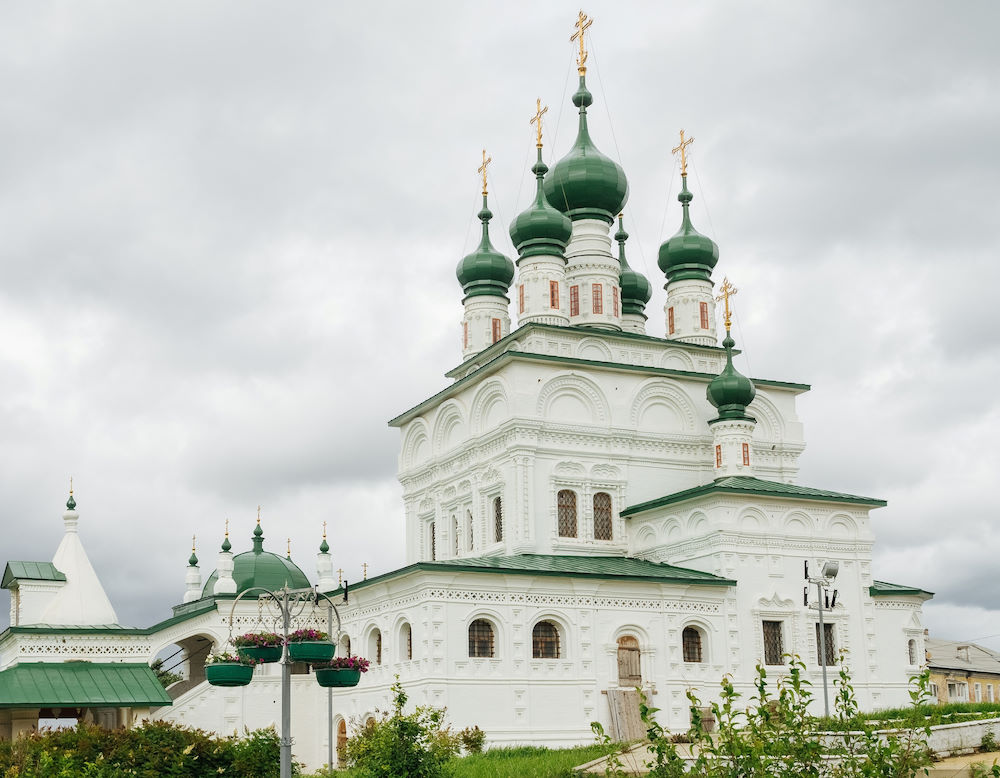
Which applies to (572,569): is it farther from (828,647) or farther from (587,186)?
(587,186)

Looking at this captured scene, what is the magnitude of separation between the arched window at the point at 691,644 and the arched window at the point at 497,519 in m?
4.84

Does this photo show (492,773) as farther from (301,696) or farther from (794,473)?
(794,473)

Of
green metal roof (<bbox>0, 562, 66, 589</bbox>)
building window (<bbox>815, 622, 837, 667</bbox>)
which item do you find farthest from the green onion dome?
building window (<bbox>815, 622, 837, 667</bbox>)

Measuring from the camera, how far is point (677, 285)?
32281 mm

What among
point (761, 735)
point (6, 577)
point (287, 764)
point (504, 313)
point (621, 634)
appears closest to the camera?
→ point (761, 735)

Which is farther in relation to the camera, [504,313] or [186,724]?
[504,313]

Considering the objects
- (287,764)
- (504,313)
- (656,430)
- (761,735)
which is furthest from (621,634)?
(761,735)

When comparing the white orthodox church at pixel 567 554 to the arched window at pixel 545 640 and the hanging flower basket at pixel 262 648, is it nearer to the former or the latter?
the arched window at pixel 545 640

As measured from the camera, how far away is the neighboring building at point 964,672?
42.8 metres

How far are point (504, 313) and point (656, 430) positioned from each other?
5.62m

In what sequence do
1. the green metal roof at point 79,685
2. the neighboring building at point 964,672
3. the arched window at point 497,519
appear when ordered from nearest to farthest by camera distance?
the green metal roof at point 79,685 < the arched window at point 497,519 < the neighboring building at point 964,672

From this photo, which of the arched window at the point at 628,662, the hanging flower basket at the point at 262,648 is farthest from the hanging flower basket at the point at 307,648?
the arched window at the point at 628,662

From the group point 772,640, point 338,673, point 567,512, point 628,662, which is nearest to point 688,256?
point 567,512

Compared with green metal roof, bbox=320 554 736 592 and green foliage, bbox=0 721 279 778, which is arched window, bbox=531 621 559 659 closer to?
green metal roof, bbox=320 554 736 592
